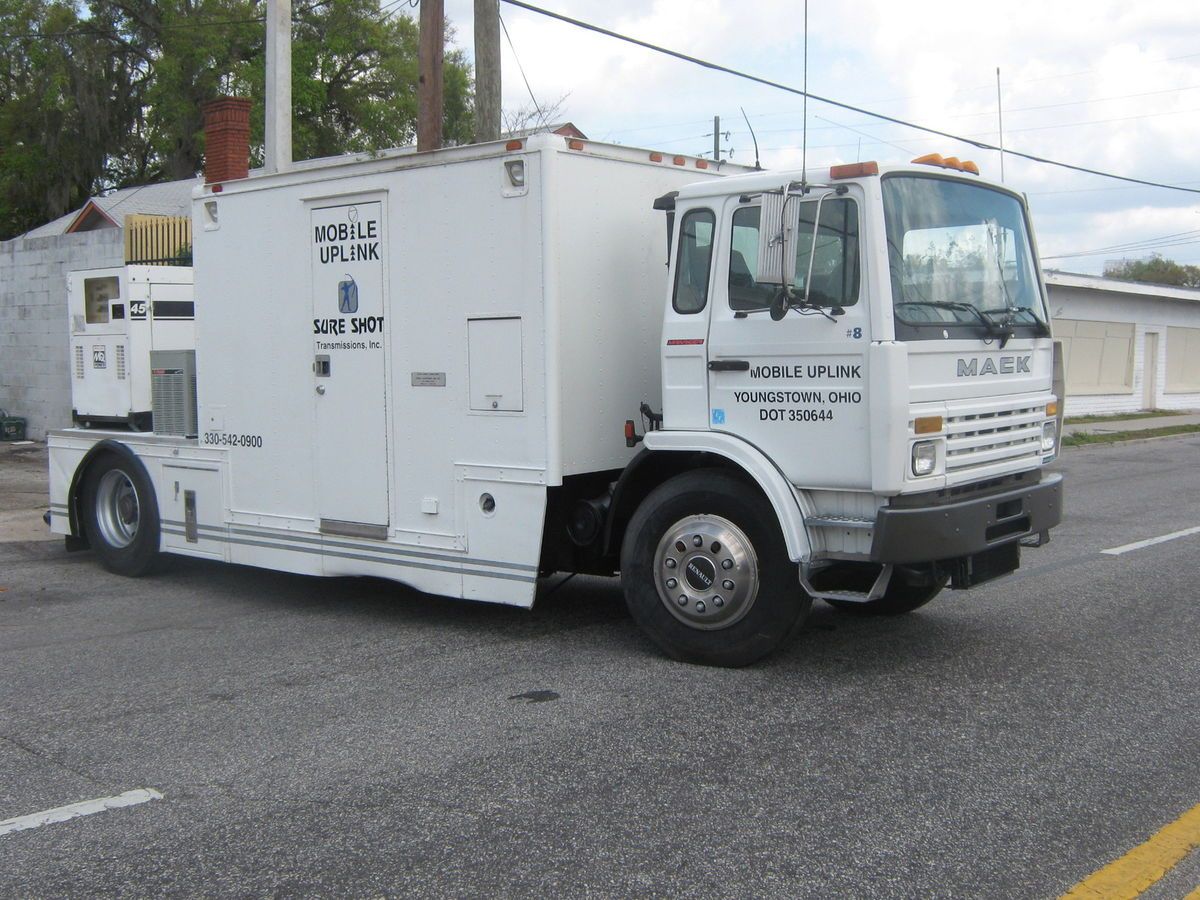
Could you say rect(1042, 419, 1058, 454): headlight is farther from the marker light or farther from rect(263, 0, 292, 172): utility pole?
rect(263, 0, 292, 172): utility pole

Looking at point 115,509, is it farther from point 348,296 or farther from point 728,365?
A: point 728,365

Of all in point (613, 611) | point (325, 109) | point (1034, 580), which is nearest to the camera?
point (613, 611)

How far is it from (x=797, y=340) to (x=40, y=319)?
1624 centimetres

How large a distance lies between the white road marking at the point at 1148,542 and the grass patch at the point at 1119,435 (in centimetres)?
1148

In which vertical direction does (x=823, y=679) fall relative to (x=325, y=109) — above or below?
below

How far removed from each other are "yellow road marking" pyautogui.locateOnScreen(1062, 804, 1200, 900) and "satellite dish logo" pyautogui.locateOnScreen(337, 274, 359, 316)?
551cm

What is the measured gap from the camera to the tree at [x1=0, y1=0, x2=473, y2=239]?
39.9 metres

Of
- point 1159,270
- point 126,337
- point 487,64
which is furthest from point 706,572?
point 1159,270

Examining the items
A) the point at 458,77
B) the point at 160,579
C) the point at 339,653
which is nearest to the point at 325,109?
the point at 458,77

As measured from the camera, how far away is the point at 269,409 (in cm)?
829

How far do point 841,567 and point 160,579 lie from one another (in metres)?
5.64

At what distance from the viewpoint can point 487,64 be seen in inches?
503

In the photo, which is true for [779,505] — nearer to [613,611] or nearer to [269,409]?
[613,611]

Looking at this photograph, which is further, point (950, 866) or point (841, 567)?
point (841, 567)
